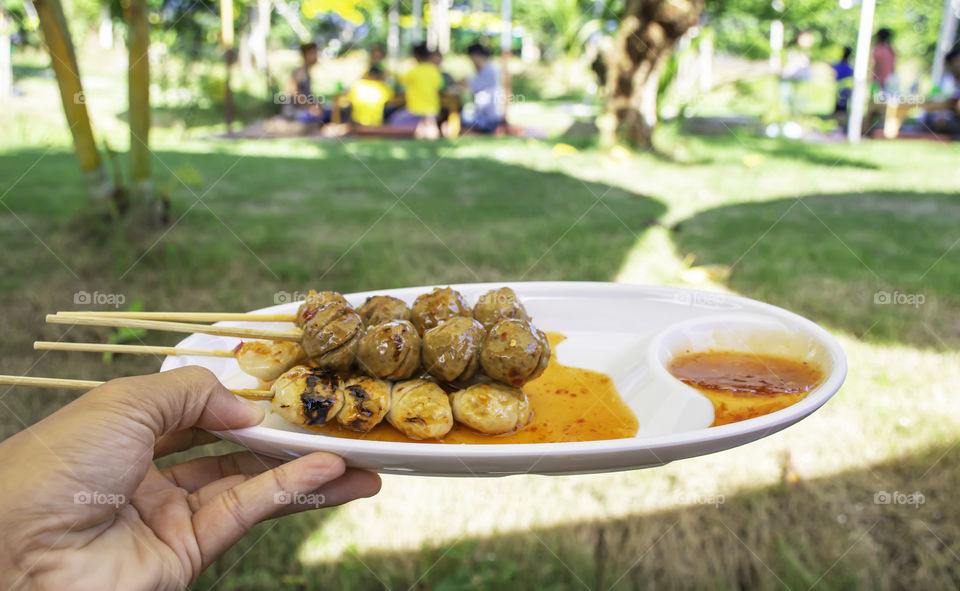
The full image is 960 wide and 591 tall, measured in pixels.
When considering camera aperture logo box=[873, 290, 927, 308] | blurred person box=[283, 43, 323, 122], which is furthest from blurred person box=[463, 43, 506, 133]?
camera aperture logo box=[873, 290, 927, 308]

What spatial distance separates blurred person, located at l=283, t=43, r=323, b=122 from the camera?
12.7 m

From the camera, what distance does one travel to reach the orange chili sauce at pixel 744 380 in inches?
69.6

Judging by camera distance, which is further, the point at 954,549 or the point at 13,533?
the point at 954,549

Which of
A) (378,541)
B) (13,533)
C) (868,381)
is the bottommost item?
(378,541)

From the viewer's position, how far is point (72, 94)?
15.6ft

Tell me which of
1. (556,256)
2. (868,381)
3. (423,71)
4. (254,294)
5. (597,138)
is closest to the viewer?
(868,381)

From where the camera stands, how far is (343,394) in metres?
1.68

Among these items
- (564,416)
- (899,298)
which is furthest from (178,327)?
(899,298)

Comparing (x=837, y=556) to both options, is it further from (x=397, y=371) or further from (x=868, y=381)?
(x=397, y=371)

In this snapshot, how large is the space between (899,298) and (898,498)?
2012mm

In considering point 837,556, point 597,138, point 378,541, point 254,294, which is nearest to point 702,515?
point 837,556

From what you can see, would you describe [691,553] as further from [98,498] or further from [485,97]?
[485,97]

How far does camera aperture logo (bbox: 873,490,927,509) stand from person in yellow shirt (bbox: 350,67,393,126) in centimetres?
1155

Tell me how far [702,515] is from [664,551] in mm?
232
